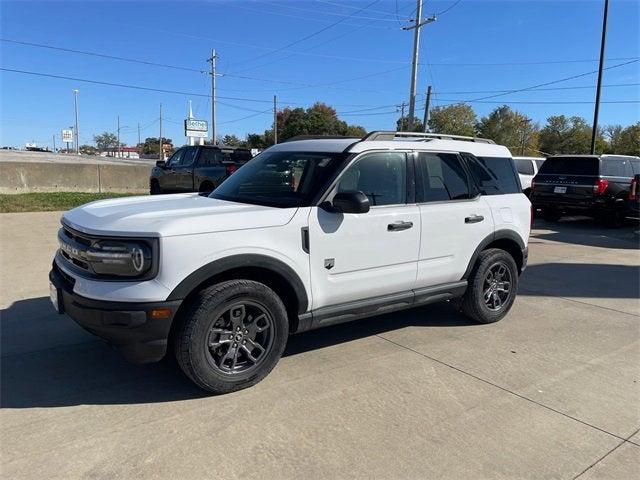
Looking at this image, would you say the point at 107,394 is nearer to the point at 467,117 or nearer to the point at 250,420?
the point at 250,420

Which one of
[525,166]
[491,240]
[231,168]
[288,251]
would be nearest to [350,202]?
[288,251]

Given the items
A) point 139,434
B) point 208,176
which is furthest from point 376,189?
point 208,176

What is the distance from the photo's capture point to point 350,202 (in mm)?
3801

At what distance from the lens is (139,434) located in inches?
122

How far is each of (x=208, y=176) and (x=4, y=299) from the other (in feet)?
28.2

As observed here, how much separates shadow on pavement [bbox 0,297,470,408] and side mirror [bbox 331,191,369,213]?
55.0 inches

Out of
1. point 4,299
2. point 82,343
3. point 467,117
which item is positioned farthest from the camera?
point 467,117

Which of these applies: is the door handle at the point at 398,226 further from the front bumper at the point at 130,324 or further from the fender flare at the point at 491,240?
the front bumper at the point at 130,324

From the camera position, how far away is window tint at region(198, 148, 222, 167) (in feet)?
46.6

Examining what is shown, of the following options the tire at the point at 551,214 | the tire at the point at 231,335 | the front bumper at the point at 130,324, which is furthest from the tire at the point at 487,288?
the tire at the point at 551,214

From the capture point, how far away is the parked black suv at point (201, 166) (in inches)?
548

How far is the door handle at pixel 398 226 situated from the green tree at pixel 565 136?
8132cm

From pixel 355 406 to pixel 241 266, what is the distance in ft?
3.99

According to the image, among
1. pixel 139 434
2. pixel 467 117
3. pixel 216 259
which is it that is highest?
pixel 467 117
